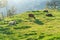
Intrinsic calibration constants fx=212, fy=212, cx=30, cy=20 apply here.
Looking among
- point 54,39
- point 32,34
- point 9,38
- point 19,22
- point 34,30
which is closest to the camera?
point 54,39

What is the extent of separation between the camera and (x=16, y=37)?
5156 centimetres

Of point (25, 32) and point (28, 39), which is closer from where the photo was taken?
point (28, 39)

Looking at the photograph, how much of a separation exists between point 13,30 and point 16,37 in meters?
8.16

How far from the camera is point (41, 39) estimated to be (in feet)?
156

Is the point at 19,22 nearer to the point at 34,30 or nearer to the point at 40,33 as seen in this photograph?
the point at 34,30

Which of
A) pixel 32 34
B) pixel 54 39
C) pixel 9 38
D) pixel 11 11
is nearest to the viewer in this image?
pixel 54 39

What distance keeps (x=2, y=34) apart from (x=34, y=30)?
8885 mm

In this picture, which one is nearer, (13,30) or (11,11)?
(13,30)

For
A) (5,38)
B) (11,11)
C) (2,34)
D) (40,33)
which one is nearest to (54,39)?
(40,33)

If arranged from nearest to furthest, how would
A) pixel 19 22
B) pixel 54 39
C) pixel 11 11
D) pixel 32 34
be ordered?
pixel 54 39
pixel 32 34
pixel 19 22
pixel 11 11

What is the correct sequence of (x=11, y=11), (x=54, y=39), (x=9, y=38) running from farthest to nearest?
(x=11, y=11), (x=9, y=38), (x=54, y=39)

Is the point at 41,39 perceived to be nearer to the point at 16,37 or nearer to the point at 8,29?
the point at 16,37

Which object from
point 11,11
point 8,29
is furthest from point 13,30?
point 11,11

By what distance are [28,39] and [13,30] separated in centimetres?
1288
